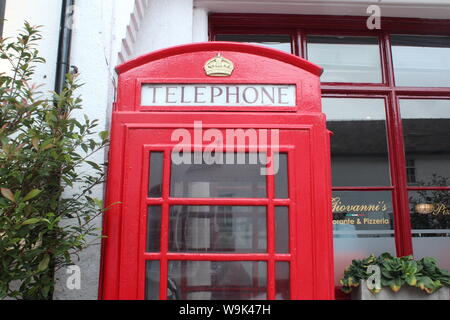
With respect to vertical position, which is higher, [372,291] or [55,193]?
[55,193]

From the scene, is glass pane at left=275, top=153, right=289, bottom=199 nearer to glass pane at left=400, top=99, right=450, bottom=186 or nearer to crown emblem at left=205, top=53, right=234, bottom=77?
crown emblem at left=205, top=53, right=234, bottom=77

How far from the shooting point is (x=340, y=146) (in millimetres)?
4059

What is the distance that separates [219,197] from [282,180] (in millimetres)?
346

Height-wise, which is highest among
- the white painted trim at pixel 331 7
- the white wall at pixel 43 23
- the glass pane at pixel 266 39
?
the white painted trim at pixel 331 7

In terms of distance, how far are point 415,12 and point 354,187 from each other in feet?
5.79

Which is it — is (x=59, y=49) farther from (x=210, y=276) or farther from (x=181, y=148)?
(x=210, y=276)

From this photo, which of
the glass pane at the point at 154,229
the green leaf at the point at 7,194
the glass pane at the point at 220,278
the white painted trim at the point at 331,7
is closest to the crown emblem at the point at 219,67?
the glass pane at the point at 154,229

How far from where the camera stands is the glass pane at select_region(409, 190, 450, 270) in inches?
148

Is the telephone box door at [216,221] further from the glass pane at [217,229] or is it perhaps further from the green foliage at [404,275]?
the green foliage at [404,275]

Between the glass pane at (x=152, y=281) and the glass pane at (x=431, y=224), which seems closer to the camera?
the glass pane at (x=152, y=281)

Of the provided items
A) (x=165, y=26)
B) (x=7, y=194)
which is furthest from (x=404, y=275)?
(x=165, y=26)

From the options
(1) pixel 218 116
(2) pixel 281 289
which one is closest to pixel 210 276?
(2) pixel 281 289

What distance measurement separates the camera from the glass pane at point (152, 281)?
2189 millimetres
